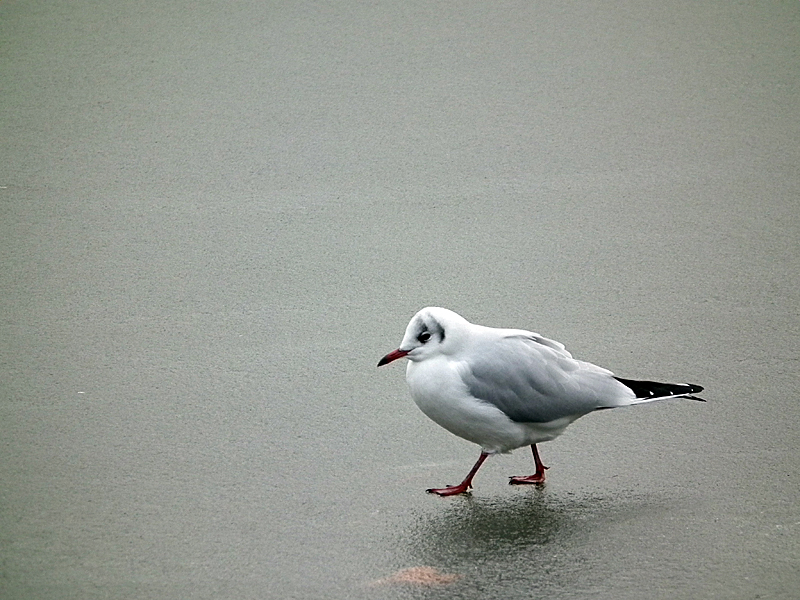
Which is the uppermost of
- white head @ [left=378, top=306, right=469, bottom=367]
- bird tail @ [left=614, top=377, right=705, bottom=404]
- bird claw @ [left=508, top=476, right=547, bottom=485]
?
white head @ [left=378, top=306, right=469, bottom=367]

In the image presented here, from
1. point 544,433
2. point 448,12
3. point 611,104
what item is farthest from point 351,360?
point 448,12

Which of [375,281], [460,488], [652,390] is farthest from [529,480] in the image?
[375,281]

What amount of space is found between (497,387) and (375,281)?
1297mm

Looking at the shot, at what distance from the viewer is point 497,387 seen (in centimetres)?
304

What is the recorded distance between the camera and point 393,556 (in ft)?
9.09

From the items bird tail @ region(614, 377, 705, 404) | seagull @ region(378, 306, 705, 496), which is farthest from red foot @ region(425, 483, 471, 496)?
bird tail @ region(614, 377, 705, 404)

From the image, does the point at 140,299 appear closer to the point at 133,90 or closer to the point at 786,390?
the point at 133,90

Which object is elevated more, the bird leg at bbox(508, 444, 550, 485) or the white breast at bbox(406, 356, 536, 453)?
the white breast at bbox(406, 356, 536, 453)

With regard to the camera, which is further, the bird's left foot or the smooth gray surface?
the bird's left foot

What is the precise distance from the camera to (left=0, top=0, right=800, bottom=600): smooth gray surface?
283 centimetres

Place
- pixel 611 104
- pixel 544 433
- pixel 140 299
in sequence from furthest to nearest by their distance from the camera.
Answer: pixel 611 104 < pixel 140 299 < pixel 544 433

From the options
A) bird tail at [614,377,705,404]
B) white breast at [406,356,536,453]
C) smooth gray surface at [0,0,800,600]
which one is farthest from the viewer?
bird tail at [614,377,705,404]

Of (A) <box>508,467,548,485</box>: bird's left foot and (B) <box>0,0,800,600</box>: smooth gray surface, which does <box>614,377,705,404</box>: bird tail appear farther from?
(A) <box>508,467,548,485</box>: bird's left foot

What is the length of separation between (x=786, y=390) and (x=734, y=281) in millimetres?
791
